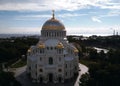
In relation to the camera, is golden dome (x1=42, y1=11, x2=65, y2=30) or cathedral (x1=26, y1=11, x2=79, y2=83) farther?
golden dome (x1=42, y1=11, x2=65, y2=30)

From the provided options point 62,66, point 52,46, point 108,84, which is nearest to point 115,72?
point 108,84

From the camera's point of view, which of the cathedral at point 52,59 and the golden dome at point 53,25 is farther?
the golden dome at point 53,25

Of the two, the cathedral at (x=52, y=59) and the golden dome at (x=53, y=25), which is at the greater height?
the golden dome at (x=53, y=25)

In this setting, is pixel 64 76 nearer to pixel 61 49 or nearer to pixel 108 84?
pixel 61 49

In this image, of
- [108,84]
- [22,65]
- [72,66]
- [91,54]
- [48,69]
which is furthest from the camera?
[91,54]

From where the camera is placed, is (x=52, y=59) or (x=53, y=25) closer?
(x=52, y=59)

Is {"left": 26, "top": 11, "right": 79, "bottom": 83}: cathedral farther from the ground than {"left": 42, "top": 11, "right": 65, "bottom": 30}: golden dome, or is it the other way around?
{"left": 42, "top": 11, "right": 65, "bottom": 30}: golden dome
